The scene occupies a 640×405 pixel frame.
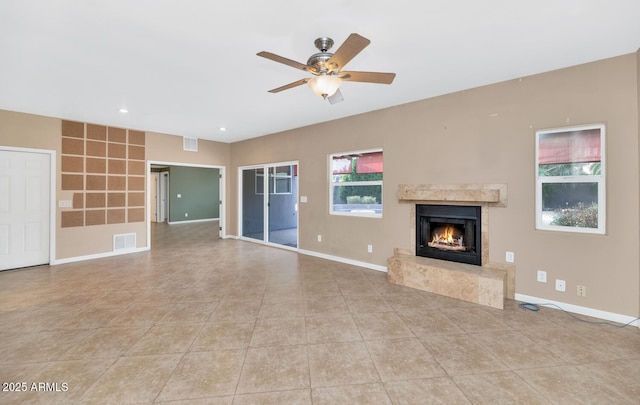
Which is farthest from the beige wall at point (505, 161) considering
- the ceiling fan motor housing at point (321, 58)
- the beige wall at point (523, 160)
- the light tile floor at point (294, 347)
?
the ceiling fan motor housing at point (321, 58)

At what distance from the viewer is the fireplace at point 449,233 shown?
11.8 ft

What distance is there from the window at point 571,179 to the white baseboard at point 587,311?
83 centimetres

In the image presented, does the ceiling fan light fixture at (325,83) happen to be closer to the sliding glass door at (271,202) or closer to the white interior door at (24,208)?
the sliding glass door at (271,202)

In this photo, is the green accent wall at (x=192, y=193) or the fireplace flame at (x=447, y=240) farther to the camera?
the green accent wall at (x=192, y=193)

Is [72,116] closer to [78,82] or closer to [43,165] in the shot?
[43,165]

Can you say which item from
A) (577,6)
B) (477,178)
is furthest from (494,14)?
(477,178)

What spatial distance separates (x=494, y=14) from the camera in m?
2.12

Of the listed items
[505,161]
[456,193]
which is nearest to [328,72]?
[456,193]

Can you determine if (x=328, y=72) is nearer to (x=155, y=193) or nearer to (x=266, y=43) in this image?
(x=266, y=43)

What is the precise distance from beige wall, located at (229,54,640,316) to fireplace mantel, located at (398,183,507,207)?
9 cm

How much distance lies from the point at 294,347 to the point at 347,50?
2404 mm

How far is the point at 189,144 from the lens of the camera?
21.6 feet

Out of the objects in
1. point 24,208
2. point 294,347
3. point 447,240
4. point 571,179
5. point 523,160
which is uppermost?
point 523,160

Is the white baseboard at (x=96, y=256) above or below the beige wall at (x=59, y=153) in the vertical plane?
below
